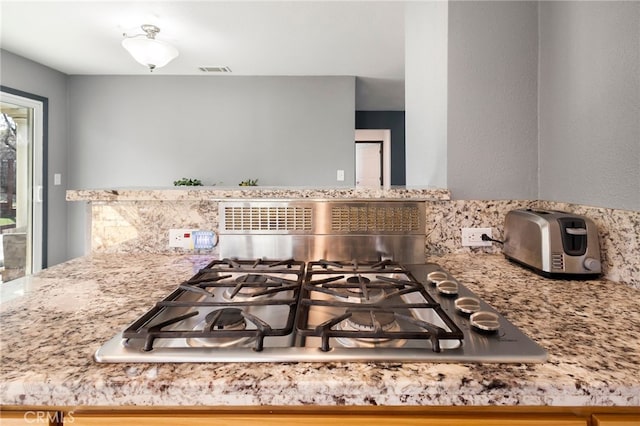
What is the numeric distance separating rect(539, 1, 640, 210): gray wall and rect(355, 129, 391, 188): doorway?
5231 millimetres

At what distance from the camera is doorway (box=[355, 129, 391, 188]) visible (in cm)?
663

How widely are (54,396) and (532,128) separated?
154 cm

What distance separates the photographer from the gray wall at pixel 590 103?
974 mm

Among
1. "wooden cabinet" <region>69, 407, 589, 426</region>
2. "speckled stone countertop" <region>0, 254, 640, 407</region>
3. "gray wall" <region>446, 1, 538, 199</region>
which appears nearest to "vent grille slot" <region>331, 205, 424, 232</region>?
"gray wall" <region>446, 1, 538, 199</region>

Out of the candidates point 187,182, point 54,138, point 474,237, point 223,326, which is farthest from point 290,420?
point 54,138

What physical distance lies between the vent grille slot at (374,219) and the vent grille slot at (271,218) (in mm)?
101

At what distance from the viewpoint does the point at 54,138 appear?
4.14 m

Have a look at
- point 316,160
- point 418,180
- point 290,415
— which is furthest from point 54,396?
point 316,160

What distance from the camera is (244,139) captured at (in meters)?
4.36

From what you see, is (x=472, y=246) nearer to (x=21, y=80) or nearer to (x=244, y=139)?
(x=244, y=139)

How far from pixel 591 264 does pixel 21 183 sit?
4.82 meters

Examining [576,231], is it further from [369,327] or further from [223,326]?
[223,326]

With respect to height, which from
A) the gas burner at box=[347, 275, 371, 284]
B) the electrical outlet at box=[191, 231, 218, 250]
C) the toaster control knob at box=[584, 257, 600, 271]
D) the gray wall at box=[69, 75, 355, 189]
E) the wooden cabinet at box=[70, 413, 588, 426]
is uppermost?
the gray wall at box=[69, 75, 355, 189]

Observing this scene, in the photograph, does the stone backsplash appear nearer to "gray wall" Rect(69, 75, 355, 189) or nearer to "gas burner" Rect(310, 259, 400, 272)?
"gas burner" Rect(310, 259, 400, 272)
